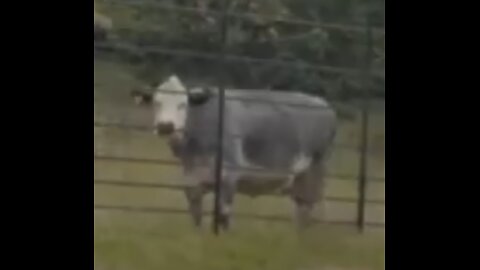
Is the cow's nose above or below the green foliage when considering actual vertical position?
below

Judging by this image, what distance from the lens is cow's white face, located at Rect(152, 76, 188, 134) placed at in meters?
1.62

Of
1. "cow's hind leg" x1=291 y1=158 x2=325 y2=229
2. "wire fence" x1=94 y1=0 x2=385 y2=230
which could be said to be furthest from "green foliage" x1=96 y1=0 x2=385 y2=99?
"cow's hind leg" x1=291 y1=158 x2=325 y2=229

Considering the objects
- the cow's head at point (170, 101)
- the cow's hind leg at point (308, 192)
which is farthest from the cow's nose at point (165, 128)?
the cow's hind leg at point (308, 192)

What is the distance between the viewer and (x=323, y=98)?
169cm

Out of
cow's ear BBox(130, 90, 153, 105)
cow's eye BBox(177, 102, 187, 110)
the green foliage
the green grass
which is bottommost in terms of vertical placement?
the green grass

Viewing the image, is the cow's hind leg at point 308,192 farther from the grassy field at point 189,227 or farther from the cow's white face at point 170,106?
the cow's white face at point 170,106

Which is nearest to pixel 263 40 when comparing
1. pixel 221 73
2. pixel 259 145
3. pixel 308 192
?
pixel 221 73

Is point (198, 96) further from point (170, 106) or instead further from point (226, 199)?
point (226, 199)

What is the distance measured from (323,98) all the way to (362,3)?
20cm

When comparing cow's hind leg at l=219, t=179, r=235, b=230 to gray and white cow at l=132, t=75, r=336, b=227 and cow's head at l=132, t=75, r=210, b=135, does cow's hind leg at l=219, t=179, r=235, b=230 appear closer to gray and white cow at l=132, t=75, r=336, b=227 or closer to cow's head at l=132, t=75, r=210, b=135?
gray and white cow at l=132, t=75, r=336, b=227

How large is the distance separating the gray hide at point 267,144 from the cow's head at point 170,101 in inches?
1.3

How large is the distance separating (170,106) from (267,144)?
0.67 feet

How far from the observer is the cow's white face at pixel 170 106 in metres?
1.62
